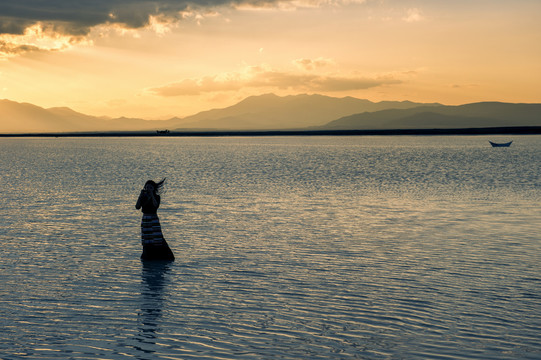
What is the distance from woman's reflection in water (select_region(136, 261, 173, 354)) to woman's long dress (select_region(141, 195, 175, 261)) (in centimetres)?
25

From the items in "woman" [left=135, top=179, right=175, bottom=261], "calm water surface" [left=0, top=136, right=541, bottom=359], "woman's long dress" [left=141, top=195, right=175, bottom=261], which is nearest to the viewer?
"calm water surface" [left=0, top=136, right=541, bottom=359]

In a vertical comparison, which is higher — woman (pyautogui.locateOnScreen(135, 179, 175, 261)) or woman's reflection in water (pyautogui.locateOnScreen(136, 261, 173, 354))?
woman (pyautogui.locateOnScreen(135, 179, 175, 261))

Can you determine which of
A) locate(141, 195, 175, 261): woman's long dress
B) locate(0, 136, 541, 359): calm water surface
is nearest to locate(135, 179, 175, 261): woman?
locate(141, 195, 175, 261): woman's long dress

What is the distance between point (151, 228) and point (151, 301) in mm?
5385

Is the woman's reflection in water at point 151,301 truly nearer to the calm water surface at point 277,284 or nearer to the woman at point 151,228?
the calm water surface at point 277,284

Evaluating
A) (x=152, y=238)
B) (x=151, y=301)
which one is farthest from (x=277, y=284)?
(x=152, y=238)

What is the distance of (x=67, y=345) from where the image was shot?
12094 millimetres

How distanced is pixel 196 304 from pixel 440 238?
13.1m

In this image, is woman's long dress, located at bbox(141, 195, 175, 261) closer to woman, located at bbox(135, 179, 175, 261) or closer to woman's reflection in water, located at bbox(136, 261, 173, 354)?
woman, located at bbox(135, 179, 175, 261)

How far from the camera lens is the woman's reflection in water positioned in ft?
41.0

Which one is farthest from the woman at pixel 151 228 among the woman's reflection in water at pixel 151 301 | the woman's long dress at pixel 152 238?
the woman's reflection in water at pixel 151 301

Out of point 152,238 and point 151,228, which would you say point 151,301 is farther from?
point 151,228

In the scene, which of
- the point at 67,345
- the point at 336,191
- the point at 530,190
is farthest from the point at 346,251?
the point at 530,190

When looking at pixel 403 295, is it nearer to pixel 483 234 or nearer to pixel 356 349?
pixel 356 349
